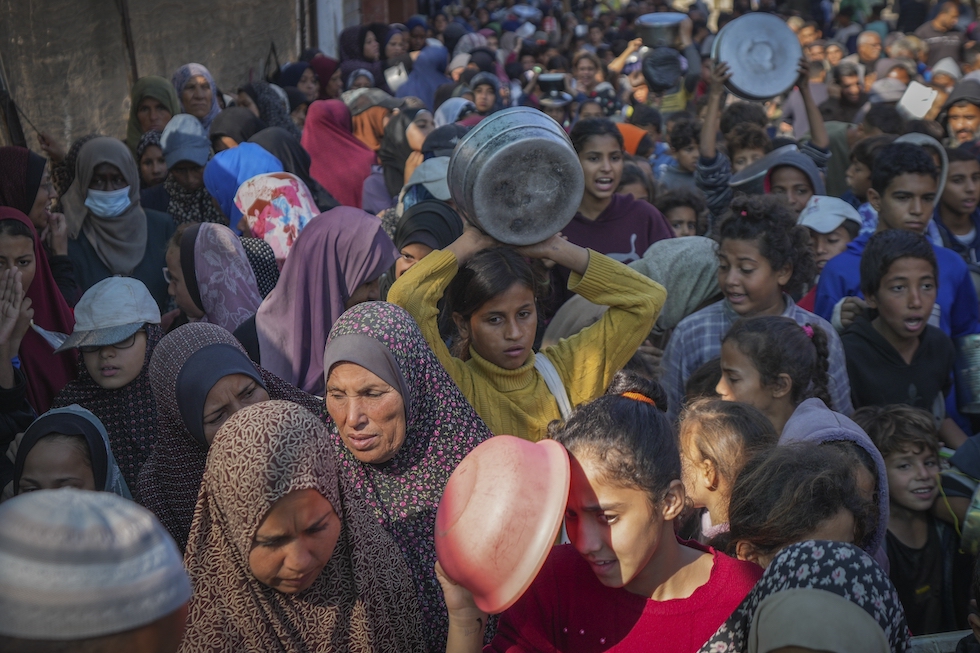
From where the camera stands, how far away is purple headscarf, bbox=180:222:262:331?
4.07 metres

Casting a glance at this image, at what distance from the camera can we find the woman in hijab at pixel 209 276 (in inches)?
160

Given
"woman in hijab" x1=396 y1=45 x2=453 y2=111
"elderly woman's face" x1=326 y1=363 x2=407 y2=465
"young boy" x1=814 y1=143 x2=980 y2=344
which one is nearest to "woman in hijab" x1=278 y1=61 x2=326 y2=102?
"woman in hijab" x1=396 y1=45 x2=453 y2=111

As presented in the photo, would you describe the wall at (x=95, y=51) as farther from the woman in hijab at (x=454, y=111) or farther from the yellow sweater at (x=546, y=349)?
the yellow sweater at (x=546, y=349)

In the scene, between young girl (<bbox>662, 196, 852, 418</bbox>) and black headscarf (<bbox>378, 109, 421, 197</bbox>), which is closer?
young girl (<bbox>662, 196, 852, 418</bbox>)

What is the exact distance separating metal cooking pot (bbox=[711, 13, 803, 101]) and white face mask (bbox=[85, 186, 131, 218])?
13.9 feet

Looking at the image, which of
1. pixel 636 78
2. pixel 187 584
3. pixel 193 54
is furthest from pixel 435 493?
pixel 636 78

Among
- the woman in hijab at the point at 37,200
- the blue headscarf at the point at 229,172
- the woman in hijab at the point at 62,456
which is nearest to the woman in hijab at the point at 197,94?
the blue headscarf at the point at 229,172

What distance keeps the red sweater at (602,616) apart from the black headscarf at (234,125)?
222 inches

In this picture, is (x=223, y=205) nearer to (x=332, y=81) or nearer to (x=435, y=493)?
(x=435, y=493)

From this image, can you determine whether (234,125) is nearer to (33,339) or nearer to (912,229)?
(33,339)

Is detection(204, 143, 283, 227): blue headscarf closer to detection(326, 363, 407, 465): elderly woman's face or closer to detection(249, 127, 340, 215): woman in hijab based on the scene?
detection(249, 127, 340, 215): woman in hijab

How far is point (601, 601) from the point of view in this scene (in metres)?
2.04

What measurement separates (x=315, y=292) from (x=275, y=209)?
153 cm

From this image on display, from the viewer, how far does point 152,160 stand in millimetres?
6293
